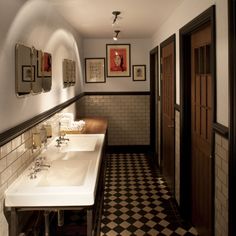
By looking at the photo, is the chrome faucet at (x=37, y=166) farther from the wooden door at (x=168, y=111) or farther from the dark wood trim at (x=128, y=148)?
the dark wood trim at (x=128, y=148)

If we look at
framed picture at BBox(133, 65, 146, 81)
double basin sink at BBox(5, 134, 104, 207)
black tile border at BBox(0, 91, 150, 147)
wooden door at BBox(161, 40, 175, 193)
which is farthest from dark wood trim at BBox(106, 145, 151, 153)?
double basin sink at BBox(5, 134, 104, 207)

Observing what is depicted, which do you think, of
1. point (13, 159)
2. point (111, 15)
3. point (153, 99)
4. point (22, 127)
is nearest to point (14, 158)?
point (13, 159)

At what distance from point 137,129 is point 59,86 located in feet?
11.5

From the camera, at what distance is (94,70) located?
24.7 feet

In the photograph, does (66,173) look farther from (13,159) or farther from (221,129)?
(221,129)

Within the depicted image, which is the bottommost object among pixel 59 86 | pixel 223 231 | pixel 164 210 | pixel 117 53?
pixel 164 210

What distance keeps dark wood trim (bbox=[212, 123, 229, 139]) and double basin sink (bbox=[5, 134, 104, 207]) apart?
0.98 meters

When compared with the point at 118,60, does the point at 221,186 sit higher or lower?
lower

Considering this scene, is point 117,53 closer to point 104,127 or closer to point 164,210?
point 104,127

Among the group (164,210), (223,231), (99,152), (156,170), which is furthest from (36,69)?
(156,170)

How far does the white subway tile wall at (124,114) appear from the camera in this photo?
24.9 ft

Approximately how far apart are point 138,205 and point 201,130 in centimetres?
161

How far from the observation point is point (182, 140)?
12.9ft

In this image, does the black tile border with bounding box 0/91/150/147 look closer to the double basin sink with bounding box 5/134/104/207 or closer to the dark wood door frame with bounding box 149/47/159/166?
the double basin sink with bounding box 5/134/104/207
